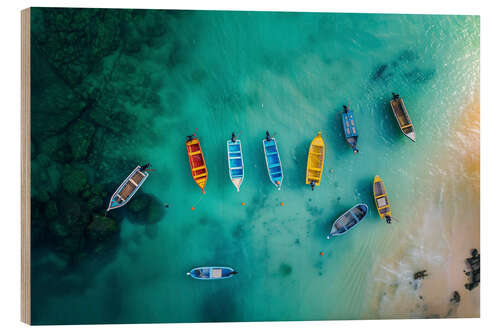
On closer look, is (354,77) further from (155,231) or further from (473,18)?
(155,231)

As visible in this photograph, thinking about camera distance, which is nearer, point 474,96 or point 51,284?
point 51,284

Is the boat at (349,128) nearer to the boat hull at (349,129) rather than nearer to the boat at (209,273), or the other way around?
the boat hull at (349,129)

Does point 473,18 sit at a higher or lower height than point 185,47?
higher

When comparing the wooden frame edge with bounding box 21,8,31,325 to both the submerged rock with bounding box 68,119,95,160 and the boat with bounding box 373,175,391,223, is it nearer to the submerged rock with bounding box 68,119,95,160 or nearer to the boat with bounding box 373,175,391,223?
the submerged rock with bounding box 68,119,95,160

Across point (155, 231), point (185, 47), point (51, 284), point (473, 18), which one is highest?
point (473, 18)

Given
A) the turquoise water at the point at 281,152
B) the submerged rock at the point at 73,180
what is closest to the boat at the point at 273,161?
the turquoise water at the point at 281,152

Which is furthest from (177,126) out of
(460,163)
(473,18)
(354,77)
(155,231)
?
(473,18)
